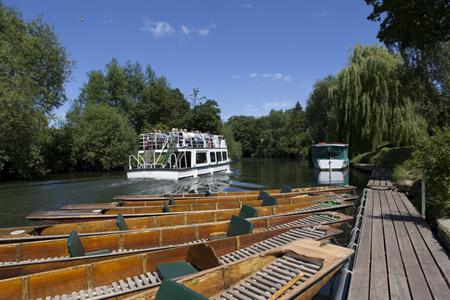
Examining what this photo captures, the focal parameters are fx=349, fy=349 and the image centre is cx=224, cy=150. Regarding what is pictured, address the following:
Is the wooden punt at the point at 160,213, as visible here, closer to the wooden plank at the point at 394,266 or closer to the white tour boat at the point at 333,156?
the wooden plank at the point at 394,266

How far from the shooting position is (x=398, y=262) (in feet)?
18.9

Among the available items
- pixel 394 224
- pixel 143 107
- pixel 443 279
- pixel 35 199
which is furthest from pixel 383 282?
pixel 143 107

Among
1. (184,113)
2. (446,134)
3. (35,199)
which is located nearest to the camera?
(446,134)

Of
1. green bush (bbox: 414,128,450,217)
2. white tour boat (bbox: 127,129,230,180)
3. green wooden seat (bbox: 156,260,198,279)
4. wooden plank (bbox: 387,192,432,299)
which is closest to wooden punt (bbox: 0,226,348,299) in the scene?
green wooden seat (bbox: 156,260,198,279)

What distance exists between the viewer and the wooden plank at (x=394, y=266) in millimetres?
4660

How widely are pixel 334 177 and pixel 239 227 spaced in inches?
883

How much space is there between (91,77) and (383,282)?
5602cm

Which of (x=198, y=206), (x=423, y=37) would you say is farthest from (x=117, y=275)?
(x=423, y=37)

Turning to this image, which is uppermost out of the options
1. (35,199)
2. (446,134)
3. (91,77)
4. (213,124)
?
(91,77)

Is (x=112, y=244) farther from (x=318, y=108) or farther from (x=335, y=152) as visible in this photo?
(x=318, y=108)

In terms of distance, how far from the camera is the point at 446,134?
8.39 m

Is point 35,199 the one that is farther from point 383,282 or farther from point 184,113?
point 184,113

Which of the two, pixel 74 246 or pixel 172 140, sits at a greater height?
pixel 172 140

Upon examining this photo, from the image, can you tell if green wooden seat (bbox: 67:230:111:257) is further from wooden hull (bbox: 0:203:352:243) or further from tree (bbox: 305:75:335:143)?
tree (bbox: 305:75:335:143)
